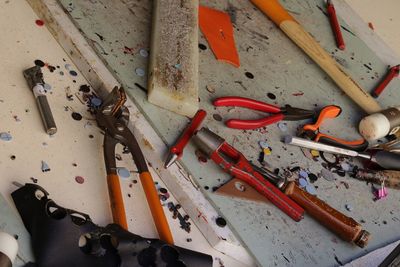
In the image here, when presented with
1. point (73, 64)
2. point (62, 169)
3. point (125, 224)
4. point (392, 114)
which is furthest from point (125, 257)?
point (392, 114)

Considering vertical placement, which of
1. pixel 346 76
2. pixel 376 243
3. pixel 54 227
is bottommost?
pixel 54 227

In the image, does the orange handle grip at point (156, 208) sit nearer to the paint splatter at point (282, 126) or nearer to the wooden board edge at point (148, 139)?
the wooden board edge at point (148, 139)

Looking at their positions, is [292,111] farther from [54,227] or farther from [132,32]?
[54,227]

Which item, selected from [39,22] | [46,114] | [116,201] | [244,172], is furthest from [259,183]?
A: [39,22]

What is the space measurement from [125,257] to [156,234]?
9 centimetres

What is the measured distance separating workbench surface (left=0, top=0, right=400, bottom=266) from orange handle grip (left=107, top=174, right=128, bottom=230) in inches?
0.6

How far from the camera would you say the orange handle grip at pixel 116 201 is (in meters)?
0.77

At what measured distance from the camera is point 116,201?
30.7 inches

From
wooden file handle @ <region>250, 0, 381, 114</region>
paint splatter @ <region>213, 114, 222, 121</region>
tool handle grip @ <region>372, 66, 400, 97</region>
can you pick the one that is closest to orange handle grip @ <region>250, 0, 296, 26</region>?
wooden file handle @ <region>250, 0, 381, 114</region>

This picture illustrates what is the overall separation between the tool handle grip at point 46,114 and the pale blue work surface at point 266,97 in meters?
0.14

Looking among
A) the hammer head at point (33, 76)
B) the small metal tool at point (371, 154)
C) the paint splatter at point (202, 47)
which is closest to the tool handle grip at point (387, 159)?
the small metal tool at point (371, 154)

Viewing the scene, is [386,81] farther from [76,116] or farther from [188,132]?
[76,116]

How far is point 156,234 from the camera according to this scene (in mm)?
798

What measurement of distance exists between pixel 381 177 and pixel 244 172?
289mm
